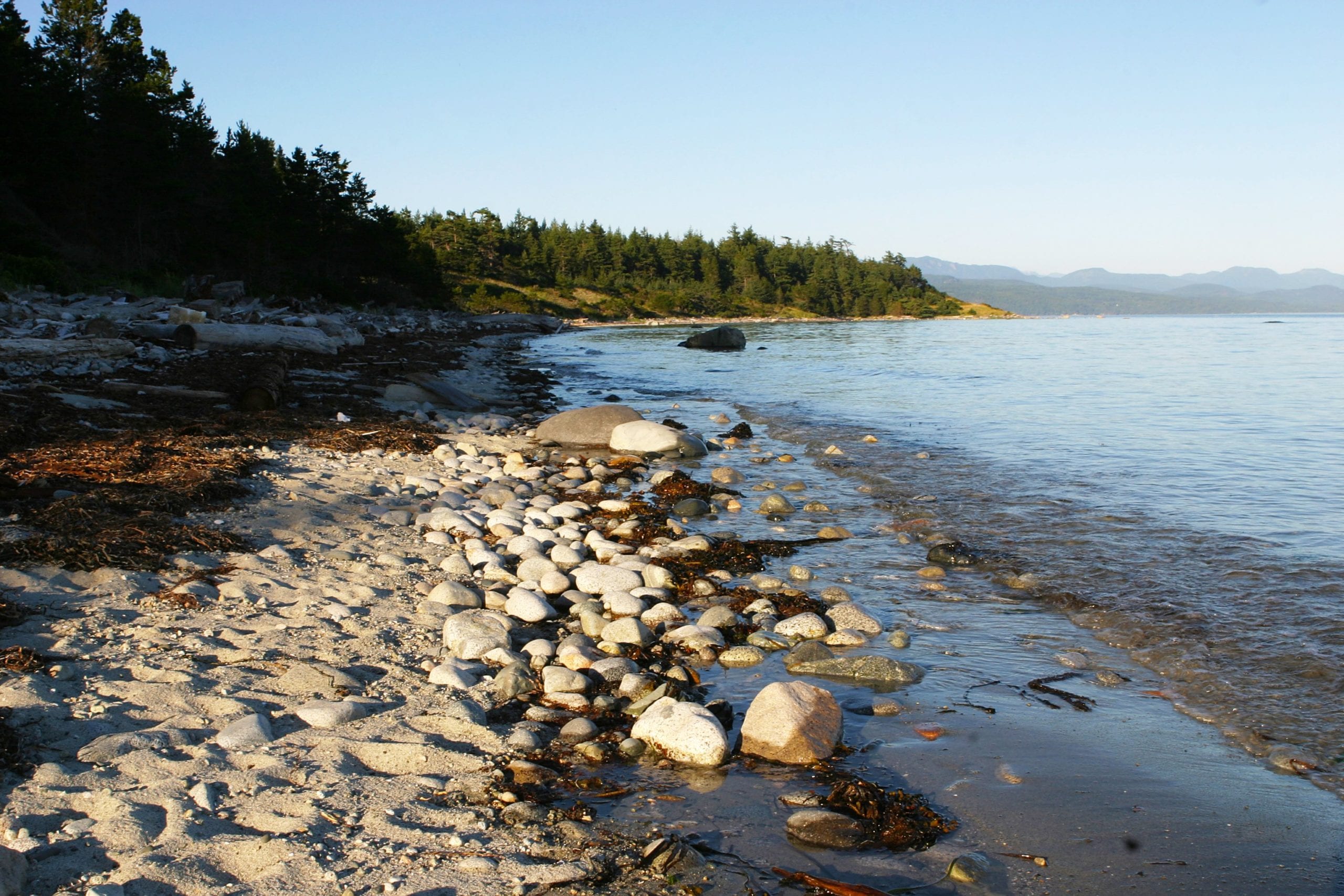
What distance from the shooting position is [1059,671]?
187 inches

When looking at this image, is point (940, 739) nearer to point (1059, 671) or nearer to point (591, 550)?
point (1059, 671)

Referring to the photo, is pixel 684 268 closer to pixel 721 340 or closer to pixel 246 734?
pixel 721 340

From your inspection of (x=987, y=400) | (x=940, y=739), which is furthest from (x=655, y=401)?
(x=940, y=739)

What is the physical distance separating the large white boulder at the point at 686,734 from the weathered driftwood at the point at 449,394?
39.6ft

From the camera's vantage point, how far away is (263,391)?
10891 mm

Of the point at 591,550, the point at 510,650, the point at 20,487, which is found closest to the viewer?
the point at 510,650

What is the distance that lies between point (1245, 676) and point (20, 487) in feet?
24.5

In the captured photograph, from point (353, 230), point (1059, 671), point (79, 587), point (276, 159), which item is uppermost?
point (276, 159)

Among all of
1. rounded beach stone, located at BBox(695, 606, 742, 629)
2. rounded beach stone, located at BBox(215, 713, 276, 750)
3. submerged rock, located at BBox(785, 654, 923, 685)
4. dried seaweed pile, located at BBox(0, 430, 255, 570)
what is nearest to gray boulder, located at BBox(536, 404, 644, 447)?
dried seaweed pile, located at BBox(0, 430, 255, 570)

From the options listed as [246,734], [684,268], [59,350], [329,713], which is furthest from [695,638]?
[684,268]

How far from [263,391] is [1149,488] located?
1071cm

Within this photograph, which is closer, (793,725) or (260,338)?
(793,725)

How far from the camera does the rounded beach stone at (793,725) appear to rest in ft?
12.1

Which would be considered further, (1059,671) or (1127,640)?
(1127,640)
